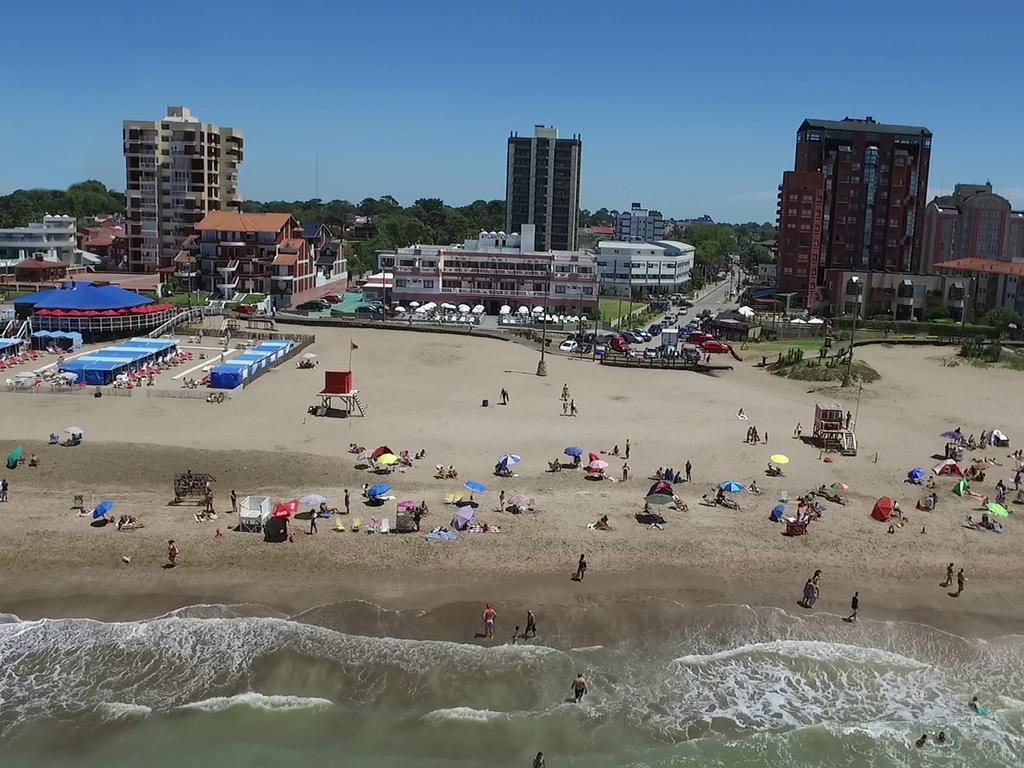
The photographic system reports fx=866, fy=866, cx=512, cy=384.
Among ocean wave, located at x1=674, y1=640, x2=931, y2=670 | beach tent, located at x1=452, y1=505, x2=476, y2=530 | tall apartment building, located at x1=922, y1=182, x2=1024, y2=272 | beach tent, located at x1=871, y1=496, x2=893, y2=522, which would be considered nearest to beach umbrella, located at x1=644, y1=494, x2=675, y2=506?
beach tent, located at x1=452, y1=505, x2=476, y2=530

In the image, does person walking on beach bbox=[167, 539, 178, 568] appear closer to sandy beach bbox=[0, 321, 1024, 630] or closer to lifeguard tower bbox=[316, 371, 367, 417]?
sandy beach bbox=[0, 321, 1024, 630]

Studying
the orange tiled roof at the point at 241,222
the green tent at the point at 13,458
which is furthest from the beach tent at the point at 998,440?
the orange tiled roof at the point at 241,222

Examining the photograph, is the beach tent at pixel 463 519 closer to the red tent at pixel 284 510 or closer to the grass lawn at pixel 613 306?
the red tent at pixel 284 510

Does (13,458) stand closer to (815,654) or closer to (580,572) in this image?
(580,572)

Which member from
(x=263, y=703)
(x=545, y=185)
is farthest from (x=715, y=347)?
(x=545, y=185)

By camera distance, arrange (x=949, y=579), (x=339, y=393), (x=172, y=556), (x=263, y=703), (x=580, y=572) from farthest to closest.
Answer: (x=339, y=393) → (x=949, y=579) → (x=172, y=556) → (x=580, y=572) → (x=263, y=703)

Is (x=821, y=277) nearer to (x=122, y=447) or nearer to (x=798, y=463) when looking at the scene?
(x=798, y=463)
